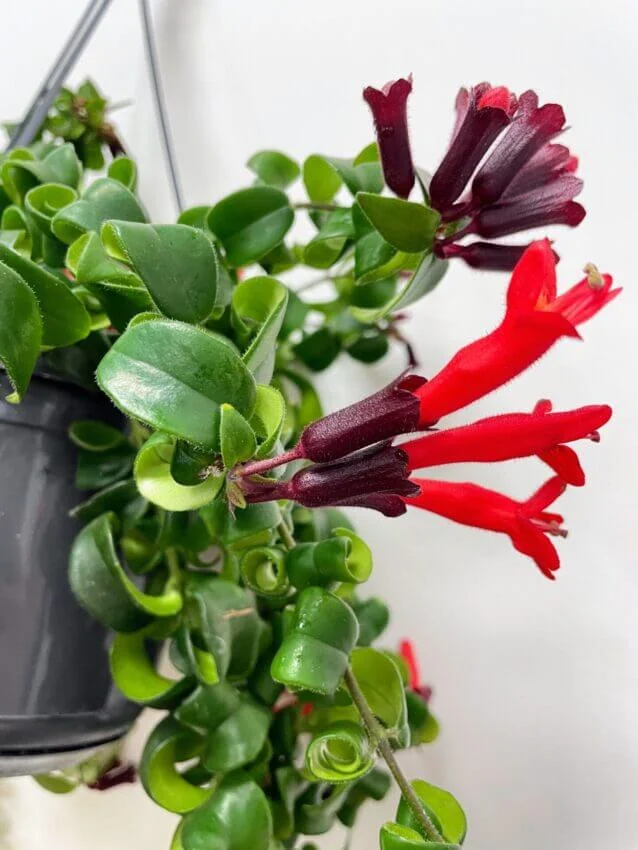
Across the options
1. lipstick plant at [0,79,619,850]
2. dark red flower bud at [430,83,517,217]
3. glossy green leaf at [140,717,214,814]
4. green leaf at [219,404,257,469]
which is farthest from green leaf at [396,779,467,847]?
dark red flower bud at [430,83,517,217]

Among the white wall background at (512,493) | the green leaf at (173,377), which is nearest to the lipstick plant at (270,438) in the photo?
the green leaf at (173,377)

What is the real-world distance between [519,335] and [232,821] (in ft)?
1.07

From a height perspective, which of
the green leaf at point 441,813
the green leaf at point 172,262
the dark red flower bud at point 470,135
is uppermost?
the dark red flower bud at point 470,135

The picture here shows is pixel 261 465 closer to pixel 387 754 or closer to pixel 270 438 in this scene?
pixel 270 438

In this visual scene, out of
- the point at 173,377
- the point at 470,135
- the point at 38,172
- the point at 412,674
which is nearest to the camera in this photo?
the point at 173,377

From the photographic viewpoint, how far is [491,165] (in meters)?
0.46

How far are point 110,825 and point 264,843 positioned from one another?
14.1 inches

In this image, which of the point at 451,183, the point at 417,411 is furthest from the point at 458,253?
the point at 417,411

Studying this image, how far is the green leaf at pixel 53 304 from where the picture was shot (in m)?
0.42

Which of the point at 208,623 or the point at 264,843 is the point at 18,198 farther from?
the point at 264,843

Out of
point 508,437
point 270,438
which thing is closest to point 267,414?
point 270,438

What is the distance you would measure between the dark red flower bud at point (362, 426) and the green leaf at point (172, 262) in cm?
10

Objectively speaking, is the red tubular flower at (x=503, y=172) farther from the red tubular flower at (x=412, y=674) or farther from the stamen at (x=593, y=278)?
the red tubular flower at (x=412, y=674)

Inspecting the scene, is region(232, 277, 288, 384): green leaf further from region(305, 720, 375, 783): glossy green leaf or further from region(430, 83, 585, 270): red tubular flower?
region(305, 720, 375, 783): glossy green leaf
